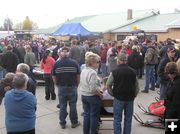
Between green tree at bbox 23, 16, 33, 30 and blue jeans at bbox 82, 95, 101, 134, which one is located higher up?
green tree at bbox 23, 16, 33, 30

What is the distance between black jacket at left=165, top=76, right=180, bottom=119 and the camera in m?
4.30

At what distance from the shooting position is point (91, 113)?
552 centimetres

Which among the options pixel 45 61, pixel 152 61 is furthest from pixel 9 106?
pixel 152 61

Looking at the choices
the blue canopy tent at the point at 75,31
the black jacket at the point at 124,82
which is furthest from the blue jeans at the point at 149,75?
the blue canopy tent at the point at 75,31

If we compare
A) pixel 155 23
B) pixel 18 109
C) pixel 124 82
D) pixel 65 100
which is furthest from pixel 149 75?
pixel 155 23

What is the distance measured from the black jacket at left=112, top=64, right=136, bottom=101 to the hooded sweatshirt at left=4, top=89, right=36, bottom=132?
1.69 m

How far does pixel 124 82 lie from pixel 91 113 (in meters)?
0.95

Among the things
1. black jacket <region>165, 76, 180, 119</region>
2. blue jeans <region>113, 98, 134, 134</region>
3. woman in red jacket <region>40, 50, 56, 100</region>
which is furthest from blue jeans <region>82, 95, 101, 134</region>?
woman in red jacket <region>40, 50, 56, 100</region>

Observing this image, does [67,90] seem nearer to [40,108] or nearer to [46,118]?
[46,118]

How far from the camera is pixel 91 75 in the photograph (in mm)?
5418

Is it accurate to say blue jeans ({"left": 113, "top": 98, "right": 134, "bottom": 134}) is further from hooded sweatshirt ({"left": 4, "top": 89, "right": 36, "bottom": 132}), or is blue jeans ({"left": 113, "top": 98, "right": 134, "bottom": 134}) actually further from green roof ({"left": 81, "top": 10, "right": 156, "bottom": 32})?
green roof ({"left": 81, "top": 10, "right": 156, "bottom": 32})

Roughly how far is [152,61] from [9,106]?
706cm

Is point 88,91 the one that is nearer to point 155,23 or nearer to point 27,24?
point 155,23

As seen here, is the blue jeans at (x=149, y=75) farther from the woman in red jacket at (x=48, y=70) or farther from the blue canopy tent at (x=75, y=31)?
the blue canopy tent at (x=75, y=31)
